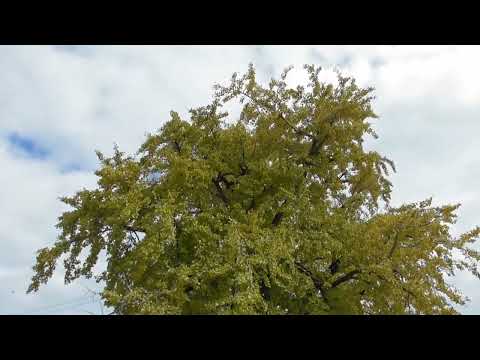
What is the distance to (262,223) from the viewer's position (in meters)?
11.0

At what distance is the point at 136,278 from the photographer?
412 inches

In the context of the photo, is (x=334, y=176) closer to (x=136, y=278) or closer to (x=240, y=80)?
(x=240, y=80)

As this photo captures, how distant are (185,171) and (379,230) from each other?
460 cm

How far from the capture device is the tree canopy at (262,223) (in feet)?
31.4

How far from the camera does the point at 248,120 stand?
46.6 feet

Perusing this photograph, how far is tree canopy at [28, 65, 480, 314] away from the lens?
31.4 feet

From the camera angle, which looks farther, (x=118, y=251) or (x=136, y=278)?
(x=118, y=251)
